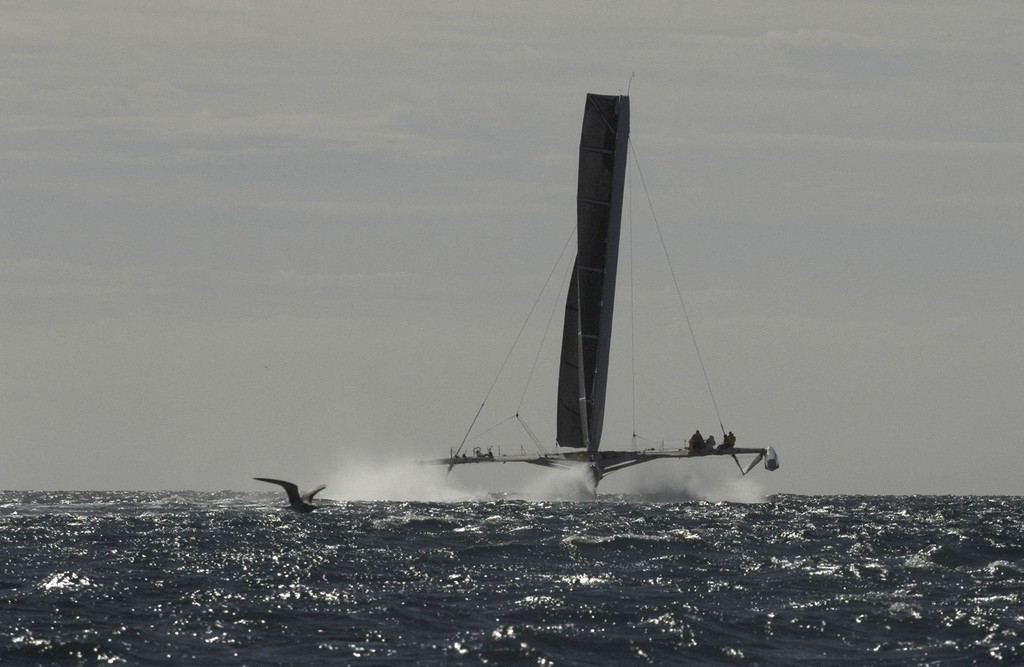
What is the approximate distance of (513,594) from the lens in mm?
36344

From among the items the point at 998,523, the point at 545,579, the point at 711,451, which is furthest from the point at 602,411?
the point at 545,579

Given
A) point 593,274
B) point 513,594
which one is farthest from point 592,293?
point 513,594

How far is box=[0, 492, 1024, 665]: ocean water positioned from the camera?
2991cm

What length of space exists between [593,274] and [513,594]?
47670 millimetres

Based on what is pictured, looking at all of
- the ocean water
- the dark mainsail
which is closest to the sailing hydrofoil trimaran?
the dark mainsail

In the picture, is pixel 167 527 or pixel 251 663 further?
pixel 167 527

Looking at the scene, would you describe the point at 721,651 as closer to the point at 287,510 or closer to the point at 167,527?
the point at 167,527

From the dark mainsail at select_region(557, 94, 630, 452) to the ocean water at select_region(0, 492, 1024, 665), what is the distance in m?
25.1

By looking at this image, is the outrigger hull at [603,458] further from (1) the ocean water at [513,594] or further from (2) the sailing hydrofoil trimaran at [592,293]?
(1) the ocean water at [513,594]

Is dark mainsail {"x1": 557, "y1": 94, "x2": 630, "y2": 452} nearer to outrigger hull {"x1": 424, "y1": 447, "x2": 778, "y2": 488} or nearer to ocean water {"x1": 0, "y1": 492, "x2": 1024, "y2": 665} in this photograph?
outrigger hull {"x1": 424, "y1": 447, "x2": 778, "y2": 488}

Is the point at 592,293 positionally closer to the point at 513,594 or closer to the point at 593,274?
the point at 593,274

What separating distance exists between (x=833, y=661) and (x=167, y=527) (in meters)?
34.1

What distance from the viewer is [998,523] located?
2544 inches

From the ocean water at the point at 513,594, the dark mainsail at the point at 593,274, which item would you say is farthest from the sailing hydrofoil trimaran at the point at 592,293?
the ocean water at the point at 513,594
